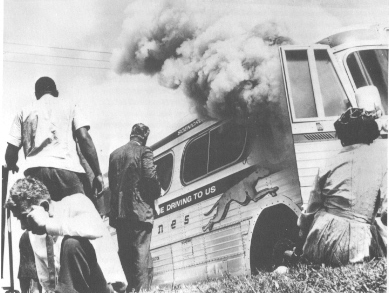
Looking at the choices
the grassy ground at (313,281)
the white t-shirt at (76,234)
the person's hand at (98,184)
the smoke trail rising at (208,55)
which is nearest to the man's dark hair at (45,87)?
the smoke trail rising at (208,55)

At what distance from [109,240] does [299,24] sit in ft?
8.41

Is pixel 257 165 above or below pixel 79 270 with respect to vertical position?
above

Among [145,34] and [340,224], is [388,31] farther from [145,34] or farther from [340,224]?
[145,34]

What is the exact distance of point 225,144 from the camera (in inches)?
198

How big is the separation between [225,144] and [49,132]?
1.56 meters

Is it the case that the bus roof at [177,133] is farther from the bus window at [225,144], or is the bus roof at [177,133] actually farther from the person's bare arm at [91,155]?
the person's bare arm at [91,155]

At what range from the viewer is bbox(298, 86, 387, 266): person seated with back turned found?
4863mm

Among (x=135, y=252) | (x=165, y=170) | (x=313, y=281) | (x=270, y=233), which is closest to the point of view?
(x=313, y=281)

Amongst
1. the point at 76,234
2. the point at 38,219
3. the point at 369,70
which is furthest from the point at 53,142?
the point at 369,70

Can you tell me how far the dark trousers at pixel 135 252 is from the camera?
4.94 m

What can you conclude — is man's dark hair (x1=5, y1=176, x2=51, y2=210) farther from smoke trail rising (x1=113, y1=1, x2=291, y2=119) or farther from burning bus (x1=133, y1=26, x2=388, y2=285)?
smoke trail rising (x1=113, y1=1, x2=291, y2=119)

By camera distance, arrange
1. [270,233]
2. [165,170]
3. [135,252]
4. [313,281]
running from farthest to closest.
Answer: [165,170] < [135,252] < [270,233] < [313,281]

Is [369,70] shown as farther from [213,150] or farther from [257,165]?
[213,150]

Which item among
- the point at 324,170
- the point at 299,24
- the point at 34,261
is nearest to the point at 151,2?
the point at 299,24
